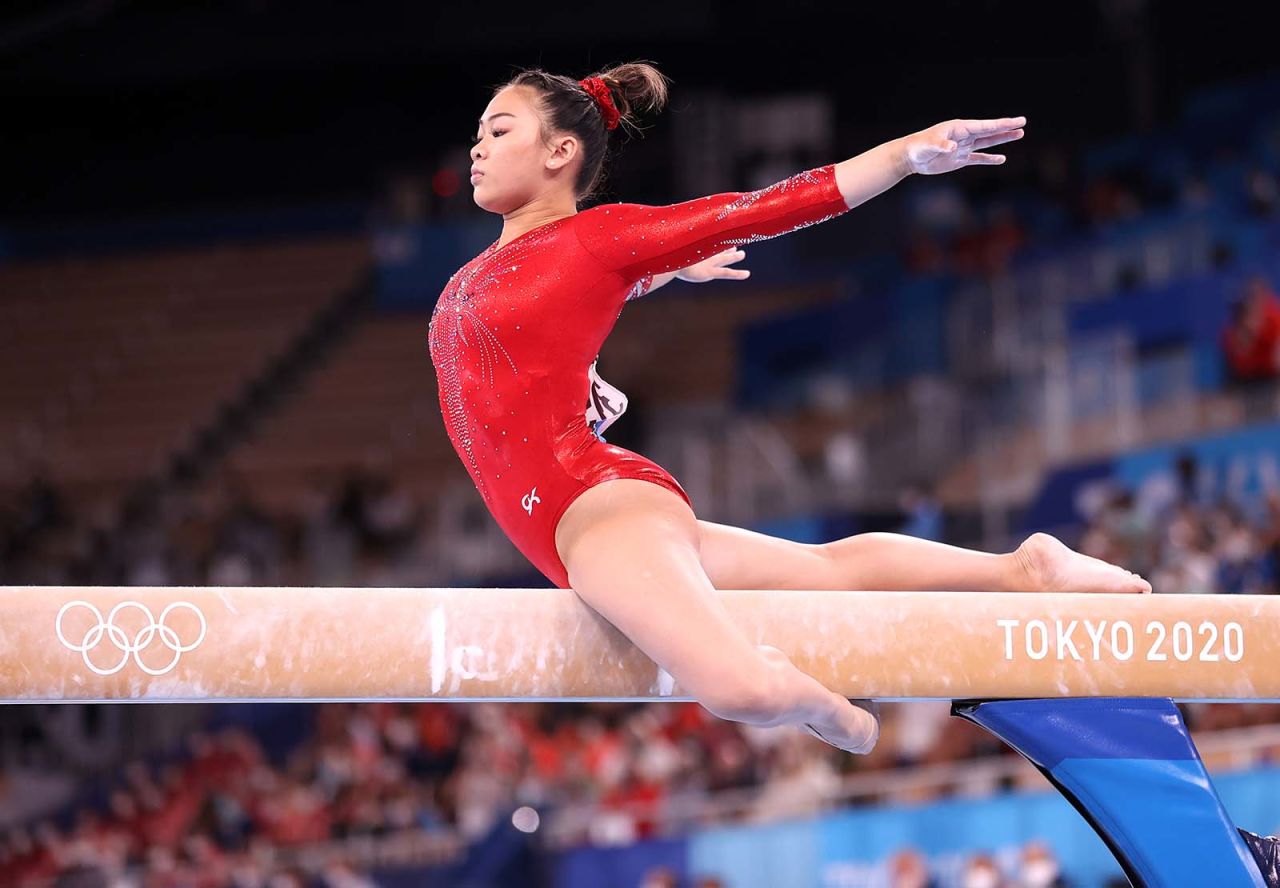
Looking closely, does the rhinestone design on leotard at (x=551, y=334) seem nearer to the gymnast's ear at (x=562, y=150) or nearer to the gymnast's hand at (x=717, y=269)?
the gymnast's ear at (x=562, y=150)

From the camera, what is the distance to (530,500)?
3.28 meters

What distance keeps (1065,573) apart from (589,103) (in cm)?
146

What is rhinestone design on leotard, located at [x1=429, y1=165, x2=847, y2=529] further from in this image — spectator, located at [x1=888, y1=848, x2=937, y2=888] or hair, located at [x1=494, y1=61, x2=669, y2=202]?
spectator, located at [x1=888, y1=848, x2=937, y2=888]

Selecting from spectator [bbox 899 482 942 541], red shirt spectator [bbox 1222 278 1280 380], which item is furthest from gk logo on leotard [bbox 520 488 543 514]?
red shirt spectator [bbox 1222 278 1280 380]

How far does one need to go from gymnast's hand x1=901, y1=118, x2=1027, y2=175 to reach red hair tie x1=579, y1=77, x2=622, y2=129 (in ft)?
2.44

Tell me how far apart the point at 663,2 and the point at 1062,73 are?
4.00 meters

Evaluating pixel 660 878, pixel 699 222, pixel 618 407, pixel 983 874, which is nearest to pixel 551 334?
pixel 618 407

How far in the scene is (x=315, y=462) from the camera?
14359 mm

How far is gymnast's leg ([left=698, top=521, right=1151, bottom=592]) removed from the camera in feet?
11.1

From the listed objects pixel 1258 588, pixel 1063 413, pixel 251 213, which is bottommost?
pixel 1258 588

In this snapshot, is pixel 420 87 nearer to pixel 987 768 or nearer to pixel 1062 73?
pixel 1062 73

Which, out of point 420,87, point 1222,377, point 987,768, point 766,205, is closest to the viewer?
point 766,205

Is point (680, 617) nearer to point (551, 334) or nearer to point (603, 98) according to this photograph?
point (551, 334)

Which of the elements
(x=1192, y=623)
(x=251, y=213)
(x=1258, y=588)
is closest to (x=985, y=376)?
(x=1258, y=588)
